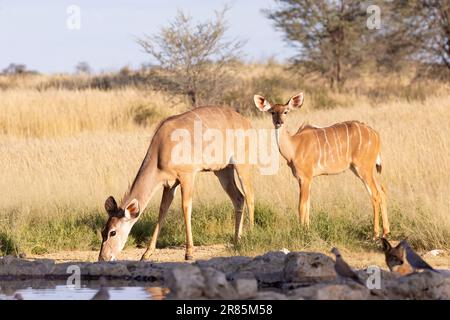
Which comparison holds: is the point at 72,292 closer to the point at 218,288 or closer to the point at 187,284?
the point at 187,284

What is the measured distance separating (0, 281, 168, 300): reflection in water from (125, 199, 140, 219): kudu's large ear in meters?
2.02

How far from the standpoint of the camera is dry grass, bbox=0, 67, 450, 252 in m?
11.0

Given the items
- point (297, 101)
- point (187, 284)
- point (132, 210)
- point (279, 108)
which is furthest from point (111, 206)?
point (187, 284)

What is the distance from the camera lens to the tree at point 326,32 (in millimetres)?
31578

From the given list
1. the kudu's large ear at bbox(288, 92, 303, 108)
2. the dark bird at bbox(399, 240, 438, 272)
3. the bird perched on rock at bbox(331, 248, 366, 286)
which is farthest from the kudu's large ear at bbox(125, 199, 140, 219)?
the bird perched on rock at bbox(331, 248, 366, 286)

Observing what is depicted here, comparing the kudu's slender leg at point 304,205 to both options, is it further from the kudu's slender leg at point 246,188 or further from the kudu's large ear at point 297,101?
the kudu's large ear at point 297,101

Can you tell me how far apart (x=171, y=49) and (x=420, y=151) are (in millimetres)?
9100

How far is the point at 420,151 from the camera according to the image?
14.8 metres

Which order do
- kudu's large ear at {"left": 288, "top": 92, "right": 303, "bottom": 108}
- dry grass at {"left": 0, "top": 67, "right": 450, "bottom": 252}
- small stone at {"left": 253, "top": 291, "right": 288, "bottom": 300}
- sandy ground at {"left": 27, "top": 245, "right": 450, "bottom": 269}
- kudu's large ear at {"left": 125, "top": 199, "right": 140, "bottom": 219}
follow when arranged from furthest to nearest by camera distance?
kudu's large ear at {"left": 288, "top": 92, "right": 303, "bottom": 108} → dry grass at {"left": 0, "top": 67, "right": 450, "bottom": 252} → kudu's large ear at {"left": 125, "top": 199, "right": 140, "bottom": 219} → sandy ground at {"left": 27, "top": 245, "right": 450, "bottom": 269} → small stone at {"left": 253, "top": 291, "right": 288, "bottom": 300}

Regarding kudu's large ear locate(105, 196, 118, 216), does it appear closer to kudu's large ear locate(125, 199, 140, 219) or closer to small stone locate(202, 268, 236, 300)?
kudu's large ear locate(125, 199, 140, 219)

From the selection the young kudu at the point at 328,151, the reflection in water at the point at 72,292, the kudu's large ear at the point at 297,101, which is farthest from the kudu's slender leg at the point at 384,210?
the reflection in water at the point at 72,292

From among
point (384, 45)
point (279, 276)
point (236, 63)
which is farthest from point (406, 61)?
point (279, 276)

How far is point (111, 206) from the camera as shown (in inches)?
405
